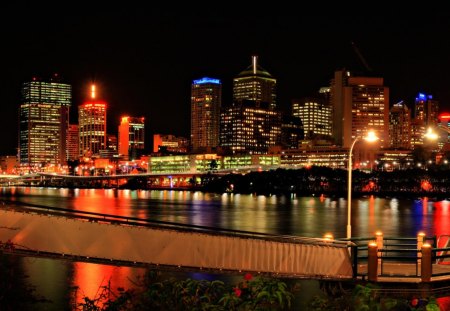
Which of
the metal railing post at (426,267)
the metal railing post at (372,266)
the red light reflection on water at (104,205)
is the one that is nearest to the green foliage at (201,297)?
the metal railing post at (372,266)

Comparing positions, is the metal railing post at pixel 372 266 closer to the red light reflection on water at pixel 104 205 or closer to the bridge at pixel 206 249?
the bridge at pixel 206 249

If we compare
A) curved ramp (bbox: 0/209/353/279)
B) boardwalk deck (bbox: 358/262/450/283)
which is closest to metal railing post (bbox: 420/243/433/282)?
boardwalk deck (bbox: 358/262/450/283)

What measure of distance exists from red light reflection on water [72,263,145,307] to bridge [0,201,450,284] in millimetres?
500

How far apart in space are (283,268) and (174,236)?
3954 millimetres

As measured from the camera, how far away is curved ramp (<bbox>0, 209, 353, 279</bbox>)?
832 inches

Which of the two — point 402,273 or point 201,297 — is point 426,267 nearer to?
point 402,273

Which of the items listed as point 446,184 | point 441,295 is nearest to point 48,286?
point 441,295

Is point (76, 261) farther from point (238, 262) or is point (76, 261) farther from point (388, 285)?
point (388, 285)

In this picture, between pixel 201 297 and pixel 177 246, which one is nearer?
pixel 201 297

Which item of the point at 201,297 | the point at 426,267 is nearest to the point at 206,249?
the point at 426,267

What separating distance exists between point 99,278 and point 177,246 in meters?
2.92

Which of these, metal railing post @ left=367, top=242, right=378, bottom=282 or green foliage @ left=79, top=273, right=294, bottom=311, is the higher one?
green foliage @ left=79, top=273, right=294, bottom=311

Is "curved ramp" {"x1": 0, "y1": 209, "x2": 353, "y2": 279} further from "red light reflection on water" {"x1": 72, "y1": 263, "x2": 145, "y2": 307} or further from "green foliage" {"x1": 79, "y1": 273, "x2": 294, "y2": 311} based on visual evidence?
"green foliage" {"x1": 79, "y1": 273, "x2": 294, "y2": 311}

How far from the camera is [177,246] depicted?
75.6ft
